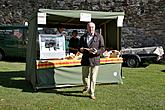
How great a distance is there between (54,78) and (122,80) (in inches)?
101

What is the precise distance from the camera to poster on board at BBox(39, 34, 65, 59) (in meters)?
9.62

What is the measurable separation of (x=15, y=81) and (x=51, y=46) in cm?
200

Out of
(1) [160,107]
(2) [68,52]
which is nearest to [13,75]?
(2) [68,52]

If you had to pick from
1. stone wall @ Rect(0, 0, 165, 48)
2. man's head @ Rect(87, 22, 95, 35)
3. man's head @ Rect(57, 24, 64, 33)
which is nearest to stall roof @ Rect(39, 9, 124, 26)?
man's head @ Rect(57, 24, 64, 33)

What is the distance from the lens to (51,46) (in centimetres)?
981

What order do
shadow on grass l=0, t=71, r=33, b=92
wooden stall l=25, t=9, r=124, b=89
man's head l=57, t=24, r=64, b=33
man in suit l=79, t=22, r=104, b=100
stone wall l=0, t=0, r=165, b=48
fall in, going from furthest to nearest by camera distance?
stone wall l=0, t=0, r=165, b=48 → man's head l=57, t=24, r=64, b=33 → shadow on grass l=0, t=71, r=33, b=92 → wooden stall l=25, t=9, r=124, b=89 → man in suit l=79, t=22, r=104, b=100

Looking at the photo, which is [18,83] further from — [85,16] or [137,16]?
[137,16]

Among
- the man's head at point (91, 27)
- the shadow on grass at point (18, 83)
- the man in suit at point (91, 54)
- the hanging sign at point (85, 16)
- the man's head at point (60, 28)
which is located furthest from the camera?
the man's head at point (60, 28)

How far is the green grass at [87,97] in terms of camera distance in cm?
758

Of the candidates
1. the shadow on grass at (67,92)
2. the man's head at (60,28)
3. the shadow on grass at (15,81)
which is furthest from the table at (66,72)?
the man's head at (60,28)

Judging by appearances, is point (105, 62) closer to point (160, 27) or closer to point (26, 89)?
point (26, 89)

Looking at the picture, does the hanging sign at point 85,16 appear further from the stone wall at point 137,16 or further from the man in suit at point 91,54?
the stone wall at point 137,16

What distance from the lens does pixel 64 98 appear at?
838 cm

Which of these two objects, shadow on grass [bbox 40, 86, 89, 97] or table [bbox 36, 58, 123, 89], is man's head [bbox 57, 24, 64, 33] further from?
shadow on grass [bbox 40, 86, 89, 97]
